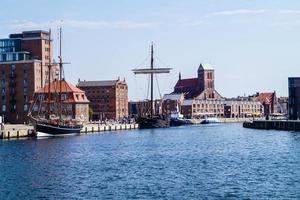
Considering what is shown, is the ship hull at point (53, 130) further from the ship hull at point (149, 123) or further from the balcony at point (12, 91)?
the balcony at point (12, 91)

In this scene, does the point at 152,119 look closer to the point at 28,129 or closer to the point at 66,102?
the point at 66,102

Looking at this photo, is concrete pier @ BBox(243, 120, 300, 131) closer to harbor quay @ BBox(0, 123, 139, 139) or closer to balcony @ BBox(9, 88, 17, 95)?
harbor quay @ BBox(0, 123, 139, 139)

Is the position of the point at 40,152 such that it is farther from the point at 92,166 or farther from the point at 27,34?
the point at 27,34

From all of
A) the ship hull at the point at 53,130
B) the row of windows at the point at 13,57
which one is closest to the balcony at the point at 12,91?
the row of windows at the point at 13,57

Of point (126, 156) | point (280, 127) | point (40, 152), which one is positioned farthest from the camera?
point (280, 127)

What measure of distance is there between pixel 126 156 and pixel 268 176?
26.3 m

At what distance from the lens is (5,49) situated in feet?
639

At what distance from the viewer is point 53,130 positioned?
5044 inches

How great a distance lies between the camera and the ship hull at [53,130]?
125 meters

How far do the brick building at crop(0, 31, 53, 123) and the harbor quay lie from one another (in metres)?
27.5

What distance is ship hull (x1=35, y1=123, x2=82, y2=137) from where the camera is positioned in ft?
408

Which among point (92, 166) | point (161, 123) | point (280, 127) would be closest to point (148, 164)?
point (92, 166)

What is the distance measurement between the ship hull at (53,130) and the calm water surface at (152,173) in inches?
1459

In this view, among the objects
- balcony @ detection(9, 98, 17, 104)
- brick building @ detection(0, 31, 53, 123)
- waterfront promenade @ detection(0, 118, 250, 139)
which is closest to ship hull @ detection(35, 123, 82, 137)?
waterfront promenade @ detection(0, 118, 250, 139)
